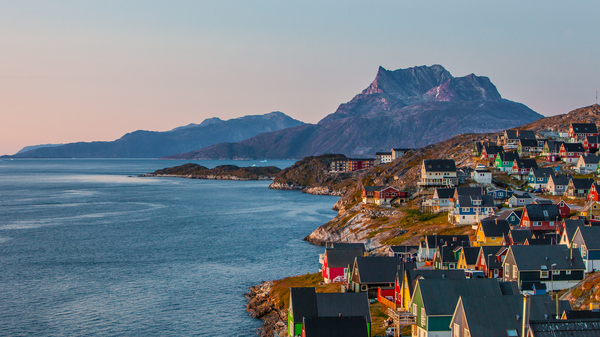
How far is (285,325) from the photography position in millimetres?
54094

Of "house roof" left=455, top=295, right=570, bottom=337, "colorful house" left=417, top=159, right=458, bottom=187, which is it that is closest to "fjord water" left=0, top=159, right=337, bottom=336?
"house roof" left=455, top=295, right=570, bottom=337

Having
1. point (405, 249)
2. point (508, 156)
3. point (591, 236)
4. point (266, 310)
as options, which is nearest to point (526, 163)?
point (508, 156)

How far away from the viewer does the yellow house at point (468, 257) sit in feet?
199

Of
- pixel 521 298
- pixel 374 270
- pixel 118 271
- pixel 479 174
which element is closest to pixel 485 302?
pixel 521 298

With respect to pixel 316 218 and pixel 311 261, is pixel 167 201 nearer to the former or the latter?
→ pixel 316 218

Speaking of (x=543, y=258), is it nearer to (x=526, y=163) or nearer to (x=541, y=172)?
(x=541, y=172)

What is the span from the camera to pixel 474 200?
91500mm

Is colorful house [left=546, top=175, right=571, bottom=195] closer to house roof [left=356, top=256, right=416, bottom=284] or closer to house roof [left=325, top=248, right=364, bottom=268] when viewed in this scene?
house roof [left=325, top=248, right=364, bottom=268]

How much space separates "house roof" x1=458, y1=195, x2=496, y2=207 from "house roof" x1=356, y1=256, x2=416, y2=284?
36.8m

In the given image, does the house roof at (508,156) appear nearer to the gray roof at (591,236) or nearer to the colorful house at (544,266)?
the gray roof at (591,236)

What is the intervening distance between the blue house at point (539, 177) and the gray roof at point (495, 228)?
1590 inches

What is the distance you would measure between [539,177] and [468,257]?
58.0m

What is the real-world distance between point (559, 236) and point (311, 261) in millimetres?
37554

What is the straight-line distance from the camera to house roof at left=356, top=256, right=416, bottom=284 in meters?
56.4
